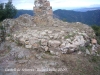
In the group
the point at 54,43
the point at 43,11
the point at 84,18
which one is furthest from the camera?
the point at 84,18

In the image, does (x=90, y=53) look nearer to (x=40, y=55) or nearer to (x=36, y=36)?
(x=40, y=55)

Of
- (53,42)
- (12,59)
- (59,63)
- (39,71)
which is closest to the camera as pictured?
(39,71)

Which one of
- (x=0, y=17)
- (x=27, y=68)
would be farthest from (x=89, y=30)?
(x=0, y=17)

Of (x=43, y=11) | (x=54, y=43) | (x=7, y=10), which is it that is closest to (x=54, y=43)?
(x=54, y=43)

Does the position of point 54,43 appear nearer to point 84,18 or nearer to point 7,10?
point 7,10

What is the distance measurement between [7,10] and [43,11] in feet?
27.1

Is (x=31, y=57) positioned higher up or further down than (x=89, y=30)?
further down

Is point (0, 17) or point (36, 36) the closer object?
point (36, 36)

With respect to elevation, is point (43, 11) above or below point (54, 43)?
above

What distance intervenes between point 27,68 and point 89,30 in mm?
5179

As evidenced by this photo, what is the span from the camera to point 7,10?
Result: 15375mm

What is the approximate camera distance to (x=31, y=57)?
6.16m

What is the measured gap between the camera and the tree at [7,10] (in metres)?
15.1

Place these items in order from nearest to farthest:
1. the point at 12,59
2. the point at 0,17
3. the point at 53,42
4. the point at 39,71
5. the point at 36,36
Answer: the point at 39,71
the point at 12,59
the point at 53,42
the point at 36,36
the point at 0,17
